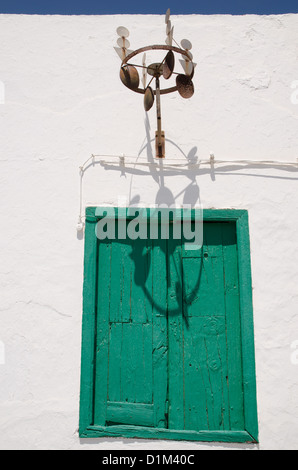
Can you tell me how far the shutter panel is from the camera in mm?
3045

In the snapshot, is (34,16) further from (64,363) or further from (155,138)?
(64,363)

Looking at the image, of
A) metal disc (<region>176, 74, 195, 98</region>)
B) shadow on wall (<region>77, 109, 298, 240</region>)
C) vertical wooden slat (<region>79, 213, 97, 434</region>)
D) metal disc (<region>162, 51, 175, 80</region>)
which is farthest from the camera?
shadow on wall (<region>77, 109, 298, 240</region>)

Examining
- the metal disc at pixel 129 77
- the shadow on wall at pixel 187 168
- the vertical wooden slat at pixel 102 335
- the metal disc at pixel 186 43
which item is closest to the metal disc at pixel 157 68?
the metal disc at pixel 129 77

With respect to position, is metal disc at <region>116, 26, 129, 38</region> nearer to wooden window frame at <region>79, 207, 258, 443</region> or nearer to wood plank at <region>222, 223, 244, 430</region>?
wooden window frame at <region>79, 207, 258, 443</region>

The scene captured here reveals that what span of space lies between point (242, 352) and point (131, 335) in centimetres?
87

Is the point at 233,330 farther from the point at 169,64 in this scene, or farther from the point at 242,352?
the point at 169,64

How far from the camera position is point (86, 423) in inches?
117

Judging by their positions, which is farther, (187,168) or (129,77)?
(187,168)

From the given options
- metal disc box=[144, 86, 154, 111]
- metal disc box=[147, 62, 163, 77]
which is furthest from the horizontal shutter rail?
metal disc box=[147, 62, 163, 77]

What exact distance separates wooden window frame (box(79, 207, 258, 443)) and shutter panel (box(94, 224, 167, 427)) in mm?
68

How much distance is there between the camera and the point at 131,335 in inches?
124

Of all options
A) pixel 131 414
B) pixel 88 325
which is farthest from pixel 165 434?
pixel 88 325

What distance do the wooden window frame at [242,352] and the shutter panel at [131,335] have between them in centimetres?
7

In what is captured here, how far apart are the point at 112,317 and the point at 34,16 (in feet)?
9.33
